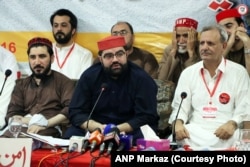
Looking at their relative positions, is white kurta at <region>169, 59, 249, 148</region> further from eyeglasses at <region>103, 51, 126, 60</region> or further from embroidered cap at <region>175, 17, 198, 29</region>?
embroidered cap at <region>175, 17, 198, 29</region>

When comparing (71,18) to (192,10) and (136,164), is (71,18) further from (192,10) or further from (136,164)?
(136,164)

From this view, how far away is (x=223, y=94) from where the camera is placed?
4160mm

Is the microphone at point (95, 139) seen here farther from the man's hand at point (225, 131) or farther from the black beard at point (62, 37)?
the black beard at point (62, 37)

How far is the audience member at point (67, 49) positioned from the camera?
518 centimetres

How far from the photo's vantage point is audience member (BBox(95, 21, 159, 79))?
4.96 metres

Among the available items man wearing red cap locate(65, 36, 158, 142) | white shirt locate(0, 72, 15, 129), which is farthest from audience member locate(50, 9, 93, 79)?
man wearing red cap locate(65, 36, 158, 142)

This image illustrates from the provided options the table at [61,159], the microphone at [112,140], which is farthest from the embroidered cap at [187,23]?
the table at [61,159]

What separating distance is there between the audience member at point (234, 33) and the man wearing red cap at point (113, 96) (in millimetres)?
915

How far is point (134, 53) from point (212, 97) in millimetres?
1080

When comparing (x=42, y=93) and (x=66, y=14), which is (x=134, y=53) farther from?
(x=42, y=93)

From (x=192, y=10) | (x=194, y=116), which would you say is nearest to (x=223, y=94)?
(x=194, y=116)

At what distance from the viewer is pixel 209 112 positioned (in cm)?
417

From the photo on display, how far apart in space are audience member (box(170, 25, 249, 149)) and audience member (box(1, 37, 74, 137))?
0.87 meters

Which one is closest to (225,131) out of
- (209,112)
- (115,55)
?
(209,112)
